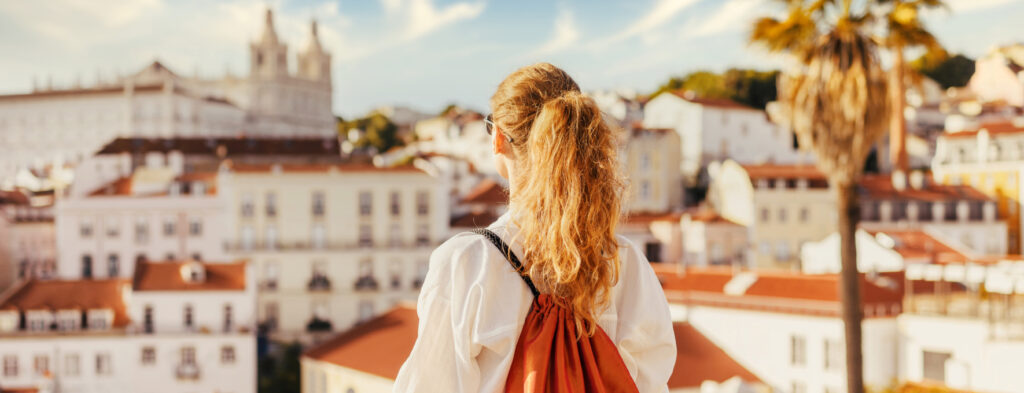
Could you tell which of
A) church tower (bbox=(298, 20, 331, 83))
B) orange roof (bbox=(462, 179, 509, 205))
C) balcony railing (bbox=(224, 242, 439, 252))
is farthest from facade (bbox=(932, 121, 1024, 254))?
church tower (bbox=(298, 20, 331, 83))

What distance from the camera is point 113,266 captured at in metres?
46.8

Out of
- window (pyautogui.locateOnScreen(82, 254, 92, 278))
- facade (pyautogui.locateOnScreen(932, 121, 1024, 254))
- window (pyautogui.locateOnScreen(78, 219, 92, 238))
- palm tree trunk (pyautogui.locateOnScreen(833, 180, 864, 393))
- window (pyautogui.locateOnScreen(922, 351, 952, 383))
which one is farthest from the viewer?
facade (pyautogui.locateOnScreen(932, 121, 1024, 254))

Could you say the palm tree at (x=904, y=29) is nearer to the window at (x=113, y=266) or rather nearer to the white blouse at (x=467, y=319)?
the white blouse at (x=467, y=319)

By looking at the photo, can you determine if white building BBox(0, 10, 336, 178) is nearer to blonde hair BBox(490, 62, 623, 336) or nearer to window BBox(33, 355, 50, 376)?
window BBox(33, 355, 50, 376)

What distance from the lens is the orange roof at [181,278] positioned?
123 ft

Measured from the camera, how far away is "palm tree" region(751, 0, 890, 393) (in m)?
11.1

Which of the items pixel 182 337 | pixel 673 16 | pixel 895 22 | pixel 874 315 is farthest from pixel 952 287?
pixel 673 16

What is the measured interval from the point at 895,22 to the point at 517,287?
11.0m

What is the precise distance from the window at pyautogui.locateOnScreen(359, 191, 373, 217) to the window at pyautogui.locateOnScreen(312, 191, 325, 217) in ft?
5.77

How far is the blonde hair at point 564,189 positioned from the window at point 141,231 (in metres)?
48.1

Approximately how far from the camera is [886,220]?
158ft

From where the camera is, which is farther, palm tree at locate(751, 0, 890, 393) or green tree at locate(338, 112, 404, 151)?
green tree at locate(338, 112, 404, 151)

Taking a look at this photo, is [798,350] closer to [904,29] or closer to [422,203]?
[904,29]

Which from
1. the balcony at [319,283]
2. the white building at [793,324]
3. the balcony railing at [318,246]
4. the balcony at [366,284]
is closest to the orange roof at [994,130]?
the white building at [793,324]
